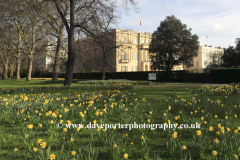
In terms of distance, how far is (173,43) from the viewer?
34531 mm

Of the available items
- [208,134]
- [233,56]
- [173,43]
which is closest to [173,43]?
[173,43]

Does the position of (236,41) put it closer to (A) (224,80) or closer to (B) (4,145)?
(A) (224,80)

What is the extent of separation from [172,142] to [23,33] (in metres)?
30.6

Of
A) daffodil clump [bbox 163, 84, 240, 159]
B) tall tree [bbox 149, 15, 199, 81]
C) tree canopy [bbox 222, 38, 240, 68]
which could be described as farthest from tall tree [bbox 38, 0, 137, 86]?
tree canopy [bbox 222, 38, 240, 68]

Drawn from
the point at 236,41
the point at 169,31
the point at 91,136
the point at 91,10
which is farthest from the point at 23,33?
the point at 236,41

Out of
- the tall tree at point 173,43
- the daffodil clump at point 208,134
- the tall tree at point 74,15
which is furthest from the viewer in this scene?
the tall tree at point 173,43

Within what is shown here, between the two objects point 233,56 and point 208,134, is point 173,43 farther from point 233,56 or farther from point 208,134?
point 208,134

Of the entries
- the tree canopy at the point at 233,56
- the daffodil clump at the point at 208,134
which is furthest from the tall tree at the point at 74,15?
the tree canopy at the point at 233,56

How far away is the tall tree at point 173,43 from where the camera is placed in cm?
3453

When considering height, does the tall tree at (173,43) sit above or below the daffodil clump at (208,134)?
above

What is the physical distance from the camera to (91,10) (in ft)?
42.6

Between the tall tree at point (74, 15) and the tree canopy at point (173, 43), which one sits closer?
the tall tree at point (74, 15)

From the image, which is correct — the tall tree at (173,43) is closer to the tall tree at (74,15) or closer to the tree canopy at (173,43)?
the tree canopy at (173,43)

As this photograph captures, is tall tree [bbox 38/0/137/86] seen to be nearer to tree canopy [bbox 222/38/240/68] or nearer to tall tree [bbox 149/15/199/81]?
tall tree [bbox 149/15/199/81]
